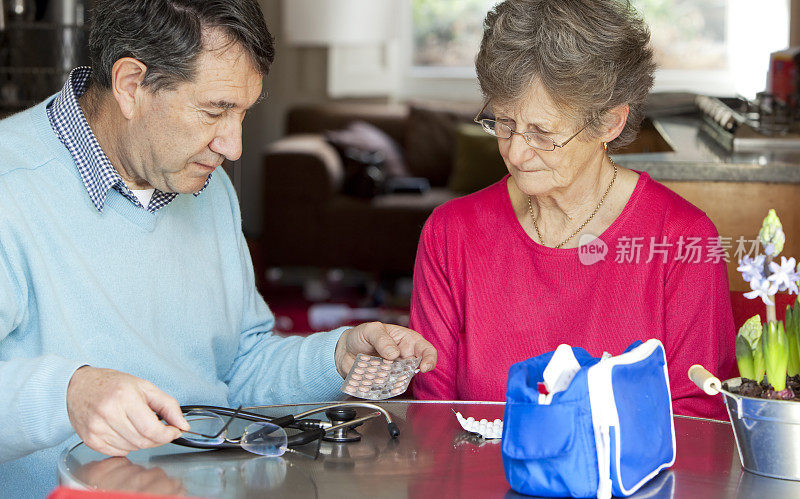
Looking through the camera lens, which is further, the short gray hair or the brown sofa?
the brown sofa

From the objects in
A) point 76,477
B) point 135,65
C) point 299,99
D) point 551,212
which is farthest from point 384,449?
point 299,99

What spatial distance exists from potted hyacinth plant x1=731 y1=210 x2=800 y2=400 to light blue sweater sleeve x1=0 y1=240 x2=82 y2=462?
76 cm

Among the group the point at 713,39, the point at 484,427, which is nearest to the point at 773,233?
the point at 484,427

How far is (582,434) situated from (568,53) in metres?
0.81

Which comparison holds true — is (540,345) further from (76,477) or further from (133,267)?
(76,477)

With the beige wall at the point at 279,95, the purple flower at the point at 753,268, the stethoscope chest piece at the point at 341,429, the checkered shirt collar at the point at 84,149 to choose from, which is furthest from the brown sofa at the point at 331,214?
the purple flower at the point at 753,268

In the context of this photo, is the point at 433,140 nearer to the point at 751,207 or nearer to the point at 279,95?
the point at 279,95

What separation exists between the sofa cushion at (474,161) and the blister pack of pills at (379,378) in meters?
4.36

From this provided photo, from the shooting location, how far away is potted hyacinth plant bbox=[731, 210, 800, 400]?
3.55ft

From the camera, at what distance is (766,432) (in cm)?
111

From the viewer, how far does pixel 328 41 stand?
6.35 metres

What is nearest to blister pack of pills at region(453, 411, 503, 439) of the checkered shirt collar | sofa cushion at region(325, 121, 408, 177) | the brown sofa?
the checkered shirt collar

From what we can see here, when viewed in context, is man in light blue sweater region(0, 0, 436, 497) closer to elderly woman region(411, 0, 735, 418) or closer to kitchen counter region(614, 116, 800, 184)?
elderly woman region(411, 0, 735, 418)

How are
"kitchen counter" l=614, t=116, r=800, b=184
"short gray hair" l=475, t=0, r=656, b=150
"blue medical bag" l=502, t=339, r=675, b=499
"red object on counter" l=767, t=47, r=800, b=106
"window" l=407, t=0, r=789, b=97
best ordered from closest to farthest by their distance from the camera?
"blue medical bag" l=502, t=339, r=675, b=499
"short gray hair" l=475, t=0, r=656, b=150
"kitchen counter" l=614, t=116, r=800, b=184
"red object on counter" l=767, t=47, r=800, b=106
"window" l=407, t=0, r=789, b=97
